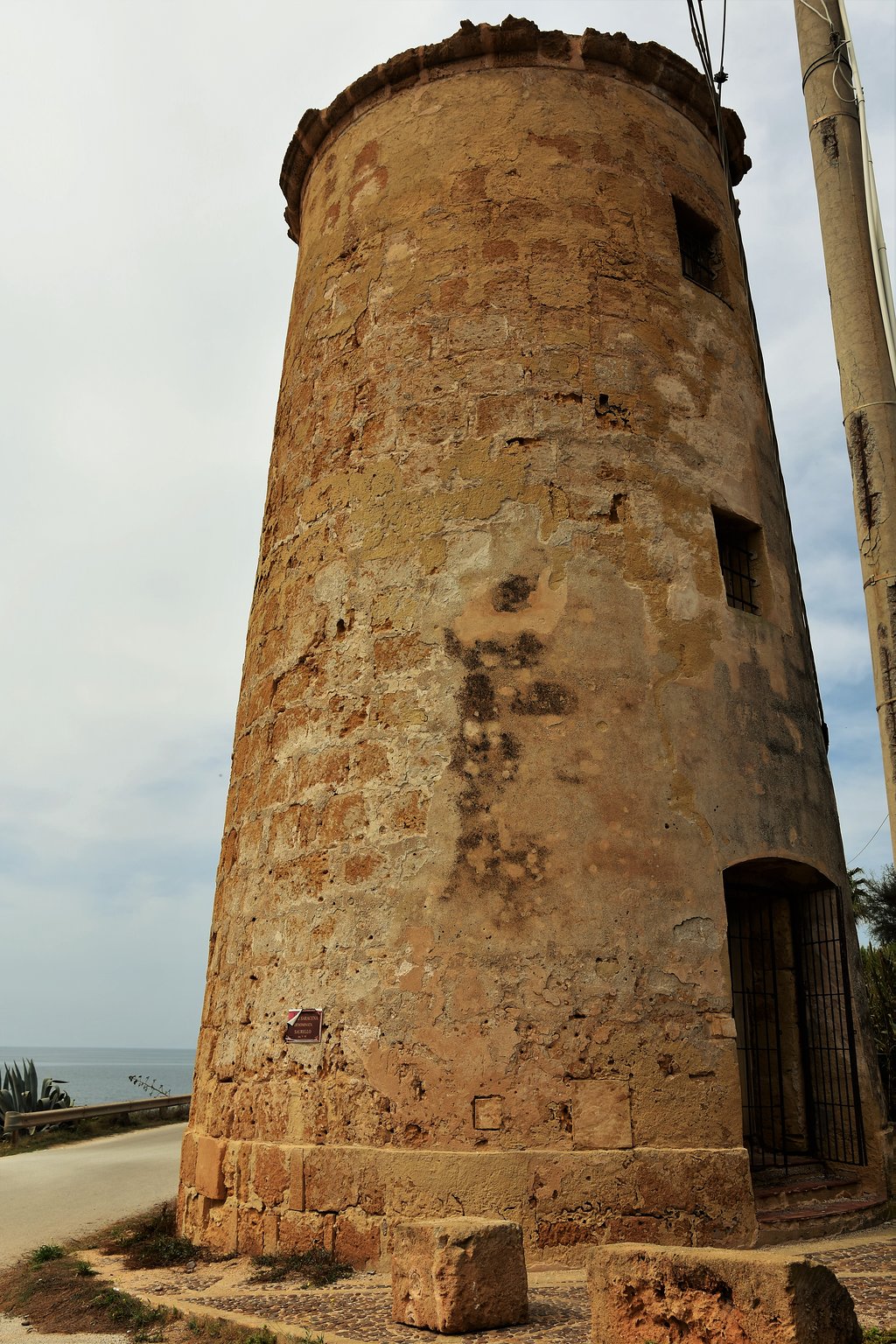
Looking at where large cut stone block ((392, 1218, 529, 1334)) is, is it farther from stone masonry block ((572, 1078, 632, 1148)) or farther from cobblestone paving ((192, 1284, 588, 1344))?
stone masonry block ((572, 1078, 632, 1148))

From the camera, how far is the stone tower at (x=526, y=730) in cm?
582

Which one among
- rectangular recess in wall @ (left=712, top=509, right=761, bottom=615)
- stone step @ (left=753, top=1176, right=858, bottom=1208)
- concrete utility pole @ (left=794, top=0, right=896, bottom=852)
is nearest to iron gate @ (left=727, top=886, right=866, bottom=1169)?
stone step @ (left=753, top=1176, right=858, bottom=1208)

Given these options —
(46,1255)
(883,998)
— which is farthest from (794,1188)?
(883,998)

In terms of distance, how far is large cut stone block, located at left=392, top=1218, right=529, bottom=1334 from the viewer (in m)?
4.20

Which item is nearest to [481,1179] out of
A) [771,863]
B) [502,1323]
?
[502,1323]

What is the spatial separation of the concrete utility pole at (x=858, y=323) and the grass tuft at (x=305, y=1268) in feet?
13.0

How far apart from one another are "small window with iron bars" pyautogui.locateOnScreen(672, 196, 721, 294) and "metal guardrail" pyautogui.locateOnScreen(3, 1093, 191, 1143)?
40.2 feet

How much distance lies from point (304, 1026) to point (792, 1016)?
3.28m

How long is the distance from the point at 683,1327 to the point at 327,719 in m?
4.23

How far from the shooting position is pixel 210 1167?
21.7 ft

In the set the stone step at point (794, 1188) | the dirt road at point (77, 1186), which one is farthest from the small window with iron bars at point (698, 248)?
the dirt road at point (77, 1186)

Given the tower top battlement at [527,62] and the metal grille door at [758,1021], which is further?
the tower top battlement at [527,62]

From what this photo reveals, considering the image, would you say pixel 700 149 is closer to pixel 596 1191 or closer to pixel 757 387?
pixel 757 387

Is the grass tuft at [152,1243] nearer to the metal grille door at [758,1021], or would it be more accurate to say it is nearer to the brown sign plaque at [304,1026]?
the brown sign plaque at [304,1026]
